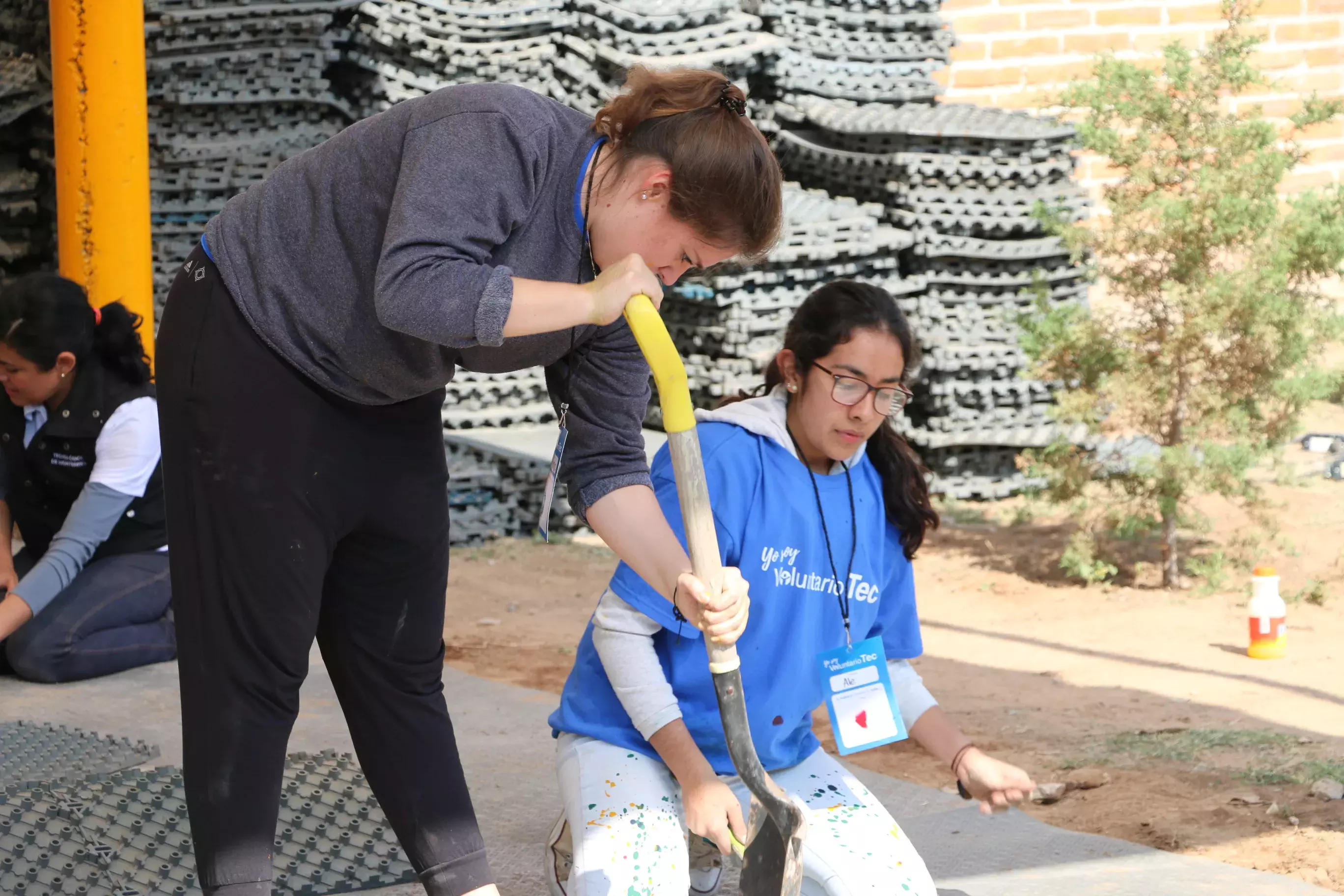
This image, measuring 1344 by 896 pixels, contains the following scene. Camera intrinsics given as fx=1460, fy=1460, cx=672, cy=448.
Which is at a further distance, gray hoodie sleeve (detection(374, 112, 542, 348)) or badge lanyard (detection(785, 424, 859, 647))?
badge lanyard (detection(785, 424, 859, 647))

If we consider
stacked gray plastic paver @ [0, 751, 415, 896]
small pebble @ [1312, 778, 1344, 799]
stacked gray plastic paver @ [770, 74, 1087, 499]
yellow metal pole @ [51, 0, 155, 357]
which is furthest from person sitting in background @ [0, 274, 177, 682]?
stacked gray plastic paver @ [770, 74, 1087, 499]

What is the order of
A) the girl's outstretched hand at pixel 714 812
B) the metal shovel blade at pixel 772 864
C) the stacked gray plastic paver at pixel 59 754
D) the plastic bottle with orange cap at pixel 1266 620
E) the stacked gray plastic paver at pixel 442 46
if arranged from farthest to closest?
the stacked gray plastic paver at pixel 442 46
the plastic bottle with orange cap at pixel 1266 620
the stacked gray plastic paver at pixel 59 754
the girl's outstretched hand at pixel 714 812
the metal shovel blade at pixel 772 864

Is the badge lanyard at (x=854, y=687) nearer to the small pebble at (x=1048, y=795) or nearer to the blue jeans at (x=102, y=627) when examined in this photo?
the small pebble at (x=1048, y=795)

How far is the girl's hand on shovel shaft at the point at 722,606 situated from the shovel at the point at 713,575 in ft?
0.04

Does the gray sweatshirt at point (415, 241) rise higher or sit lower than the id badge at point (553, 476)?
higher

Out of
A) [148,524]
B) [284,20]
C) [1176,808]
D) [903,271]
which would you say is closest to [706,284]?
[903,271]

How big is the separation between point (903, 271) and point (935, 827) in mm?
6422

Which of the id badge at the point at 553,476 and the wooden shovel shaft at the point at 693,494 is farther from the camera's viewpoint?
the id badge at the point at 553,476

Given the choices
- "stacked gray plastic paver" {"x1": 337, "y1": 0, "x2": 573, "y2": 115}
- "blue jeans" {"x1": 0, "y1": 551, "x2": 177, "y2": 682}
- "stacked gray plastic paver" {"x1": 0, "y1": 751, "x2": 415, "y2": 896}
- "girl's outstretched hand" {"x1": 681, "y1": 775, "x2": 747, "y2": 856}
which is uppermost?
"stacked gray plastic paver" {"x1": 337, "y1": 0, "x2": 573, "y2": 115}

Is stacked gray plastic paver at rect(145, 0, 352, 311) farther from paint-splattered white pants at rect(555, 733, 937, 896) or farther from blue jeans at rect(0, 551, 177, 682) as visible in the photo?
paint-splattered white pants at rect(555, 733, 937, 896)

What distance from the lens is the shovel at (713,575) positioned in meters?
1.89

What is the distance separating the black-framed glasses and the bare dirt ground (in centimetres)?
147

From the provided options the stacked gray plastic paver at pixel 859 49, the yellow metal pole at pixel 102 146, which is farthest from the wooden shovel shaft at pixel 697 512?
the stacked gray plastic paver at pixel 859 49

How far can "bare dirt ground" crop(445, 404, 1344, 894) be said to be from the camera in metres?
3.70
